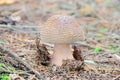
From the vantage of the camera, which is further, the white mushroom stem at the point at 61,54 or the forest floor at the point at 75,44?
the white mushroom stem at the point at 61,54

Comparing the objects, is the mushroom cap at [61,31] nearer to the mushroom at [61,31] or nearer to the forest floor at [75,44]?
the mushroom at [61,31]

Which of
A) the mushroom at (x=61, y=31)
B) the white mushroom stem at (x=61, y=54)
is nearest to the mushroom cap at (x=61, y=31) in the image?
the mushroom at (x=61, y=31)

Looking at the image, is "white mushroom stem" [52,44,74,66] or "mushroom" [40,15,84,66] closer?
"mushroom" [40,15,84,66]

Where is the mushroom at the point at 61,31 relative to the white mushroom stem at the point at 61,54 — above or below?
above

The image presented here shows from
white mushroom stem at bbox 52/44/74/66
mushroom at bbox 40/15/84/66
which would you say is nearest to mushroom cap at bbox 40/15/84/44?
mushroom at bbox 40/15/84/66

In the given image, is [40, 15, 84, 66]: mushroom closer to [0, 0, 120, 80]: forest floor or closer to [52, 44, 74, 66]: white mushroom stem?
[52, 44, 74, 66]: white mushroom stem

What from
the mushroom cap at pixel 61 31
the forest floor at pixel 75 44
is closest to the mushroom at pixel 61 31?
the mushroom cap at pixel 61 31

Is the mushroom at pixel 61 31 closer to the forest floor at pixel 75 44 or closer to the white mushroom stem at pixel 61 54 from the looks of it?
the white mushroom stem at pixel 61 54

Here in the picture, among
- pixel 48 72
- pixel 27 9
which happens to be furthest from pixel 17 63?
pixel 27 9
